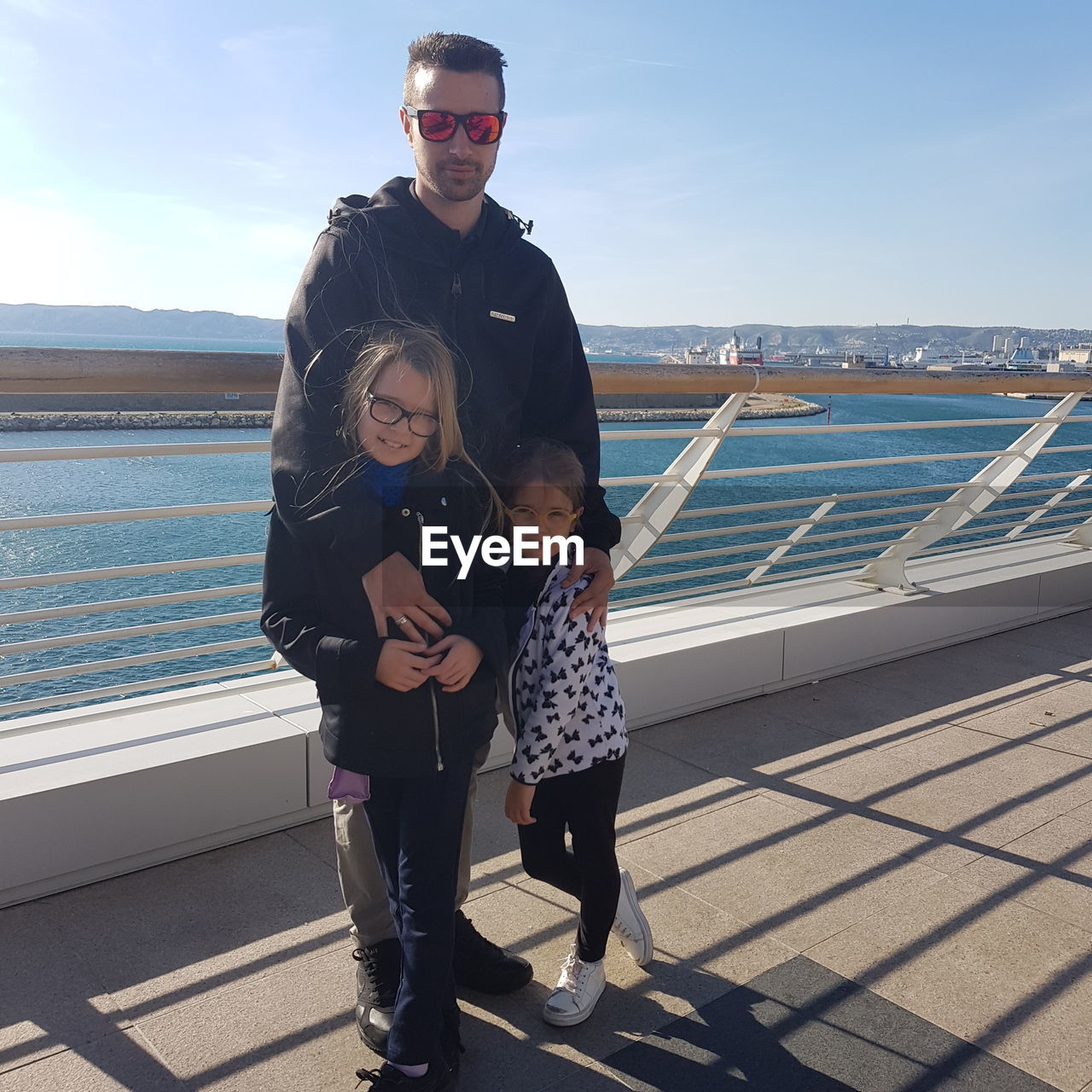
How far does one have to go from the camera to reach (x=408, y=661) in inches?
63.7

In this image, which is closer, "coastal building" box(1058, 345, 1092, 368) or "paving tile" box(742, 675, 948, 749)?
"paving tile" box(742, 675, 948, 749)

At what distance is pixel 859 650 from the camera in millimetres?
4289

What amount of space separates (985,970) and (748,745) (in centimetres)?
130

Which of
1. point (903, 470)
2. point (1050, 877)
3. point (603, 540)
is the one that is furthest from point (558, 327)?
point (903, 470)

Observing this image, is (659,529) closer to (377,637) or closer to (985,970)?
(985,970)

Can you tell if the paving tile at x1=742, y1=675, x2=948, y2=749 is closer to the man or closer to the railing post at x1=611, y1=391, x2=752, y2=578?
the railing post at x1=611, y1=391, x2=752, y2=578

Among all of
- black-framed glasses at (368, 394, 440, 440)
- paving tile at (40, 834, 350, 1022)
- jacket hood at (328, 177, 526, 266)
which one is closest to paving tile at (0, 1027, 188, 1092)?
paving tile at (40, 834, 350, 1022)

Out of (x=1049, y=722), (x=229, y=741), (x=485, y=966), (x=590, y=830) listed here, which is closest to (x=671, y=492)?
(x=1049, y=722)

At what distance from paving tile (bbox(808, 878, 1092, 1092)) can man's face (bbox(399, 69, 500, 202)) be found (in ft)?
5.46

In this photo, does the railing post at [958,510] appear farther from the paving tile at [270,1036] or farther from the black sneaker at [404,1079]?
the black sneaker at [404,1079]

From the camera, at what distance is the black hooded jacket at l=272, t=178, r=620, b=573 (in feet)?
5.38

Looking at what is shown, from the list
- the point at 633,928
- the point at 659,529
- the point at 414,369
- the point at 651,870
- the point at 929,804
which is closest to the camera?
the point at 414,369

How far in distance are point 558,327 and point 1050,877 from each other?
1.81 metres

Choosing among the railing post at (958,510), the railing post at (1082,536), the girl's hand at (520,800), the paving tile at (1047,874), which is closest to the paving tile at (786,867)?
the paving tile at (1047,874)
